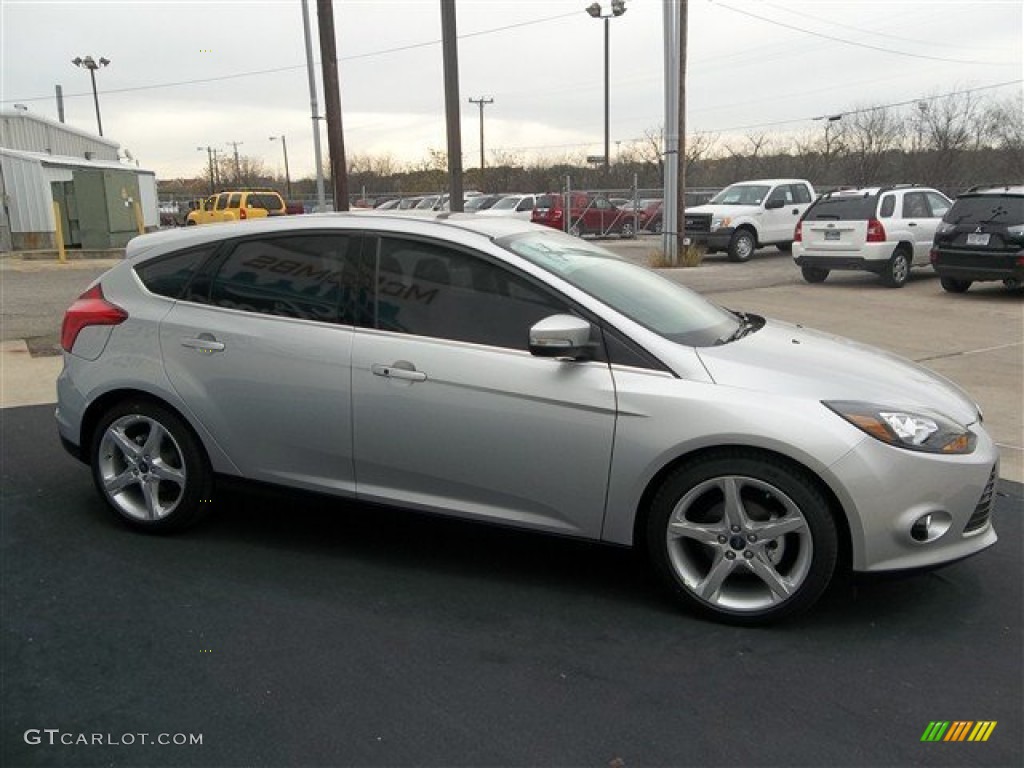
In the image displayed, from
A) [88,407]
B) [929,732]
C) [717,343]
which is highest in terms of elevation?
[717,343]

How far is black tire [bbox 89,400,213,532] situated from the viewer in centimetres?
388

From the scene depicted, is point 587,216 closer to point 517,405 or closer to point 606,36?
point 606,36

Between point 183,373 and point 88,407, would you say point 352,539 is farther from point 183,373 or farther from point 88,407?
point 88,407

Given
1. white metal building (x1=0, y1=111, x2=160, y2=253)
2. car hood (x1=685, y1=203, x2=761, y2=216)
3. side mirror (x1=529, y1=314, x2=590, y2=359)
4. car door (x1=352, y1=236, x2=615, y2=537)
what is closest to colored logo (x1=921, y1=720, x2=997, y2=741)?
car door (x1=352, y1=236, x2=615, y2=537)

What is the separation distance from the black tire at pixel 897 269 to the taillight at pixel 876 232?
1.22 ft

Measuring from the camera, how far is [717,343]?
3441 mm

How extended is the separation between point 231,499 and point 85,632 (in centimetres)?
147

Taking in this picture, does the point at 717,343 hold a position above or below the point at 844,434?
above

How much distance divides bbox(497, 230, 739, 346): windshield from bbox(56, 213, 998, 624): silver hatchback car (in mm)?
20

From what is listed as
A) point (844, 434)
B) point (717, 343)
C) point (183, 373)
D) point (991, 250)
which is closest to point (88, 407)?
point (183, 373)

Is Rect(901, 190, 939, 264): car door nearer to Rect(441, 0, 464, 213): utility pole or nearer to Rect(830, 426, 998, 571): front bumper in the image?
Rect(441, 0, 464, 213): utility pole

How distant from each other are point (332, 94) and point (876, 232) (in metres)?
10.5

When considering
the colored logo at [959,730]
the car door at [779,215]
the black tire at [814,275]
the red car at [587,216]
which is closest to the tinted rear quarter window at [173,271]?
the colored logo at [959,730]

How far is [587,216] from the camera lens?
29141 mm
